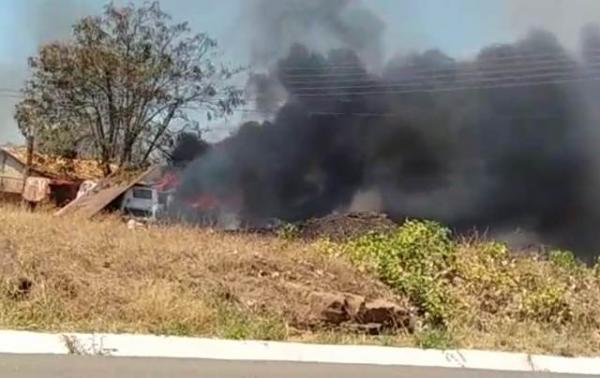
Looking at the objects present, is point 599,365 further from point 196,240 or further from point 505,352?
point 196,240

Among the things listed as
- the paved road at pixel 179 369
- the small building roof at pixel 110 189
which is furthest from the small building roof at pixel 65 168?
the paved road at pixel 179 369

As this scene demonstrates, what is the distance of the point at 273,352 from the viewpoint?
609 centimetres

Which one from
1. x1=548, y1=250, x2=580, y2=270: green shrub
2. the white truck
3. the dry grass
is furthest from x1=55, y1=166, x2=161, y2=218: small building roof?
x1=548, y1=250, x2=580, y2=270: green shrub

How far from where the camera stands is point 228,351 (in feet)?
19.5

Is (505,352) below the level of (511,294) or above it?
below

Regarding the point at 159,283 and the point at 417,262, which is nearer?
the point at 159,283

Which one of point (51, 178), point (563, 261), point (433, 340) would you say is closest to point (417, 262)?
point (433, 340)

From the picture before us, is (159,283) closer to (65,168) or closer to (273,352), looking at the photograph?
(273,352)

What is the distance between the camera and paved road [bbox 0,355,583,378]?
4992mm

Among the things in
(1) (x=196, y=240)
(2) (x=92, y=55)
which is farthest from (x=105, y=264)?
(2) (x=92, y=55)

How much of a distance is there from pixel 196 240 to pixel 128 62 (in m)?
22.9

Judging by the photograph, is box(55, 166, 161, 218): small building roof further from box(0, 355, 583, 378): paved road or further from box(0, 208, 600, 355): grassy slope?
box(0, 355, 583, 378): paved road

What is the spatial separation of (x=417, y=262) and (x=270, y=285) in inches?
87.3

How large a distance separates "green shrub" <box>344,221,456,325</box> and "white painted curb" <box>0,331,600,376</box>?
5.99 ft
